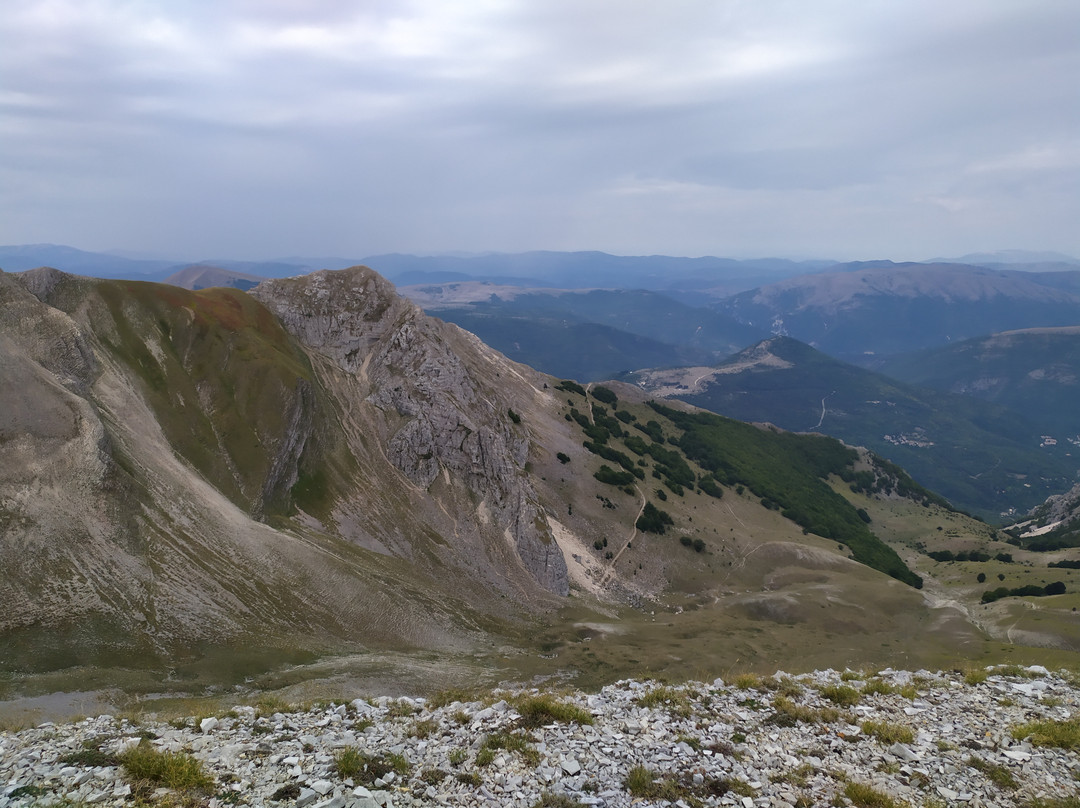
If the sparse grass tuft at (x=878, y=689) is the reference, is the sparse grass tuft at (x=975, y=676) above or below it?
below

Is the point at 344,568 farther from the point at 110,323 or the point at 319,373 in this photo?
the point at 110,323

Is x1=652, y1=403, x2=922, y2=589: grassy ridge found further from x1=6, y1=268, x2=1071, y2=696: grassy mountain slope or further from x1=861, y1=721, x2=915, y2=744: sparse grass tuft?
x1=861, y1=721, x2=915, y2=744: sparse grass tuft

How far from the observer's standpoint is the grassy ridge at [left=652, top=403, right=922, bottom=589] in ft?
351

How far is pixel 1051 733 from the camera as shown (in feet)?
54.1

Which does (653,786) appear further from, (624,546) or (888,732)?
(624,546)

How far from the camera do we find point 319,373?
7488 cm

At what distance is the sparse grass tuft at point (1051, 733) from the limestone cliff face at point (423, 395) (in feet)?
175

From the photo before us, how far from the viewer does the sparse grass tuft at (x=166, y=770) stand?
43.5ft

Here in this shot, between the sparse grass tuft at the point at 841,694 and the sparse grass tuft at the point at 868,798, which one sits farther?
the sparse grass tuft at the point at 841,694

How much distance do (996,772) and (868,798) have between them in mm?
4274

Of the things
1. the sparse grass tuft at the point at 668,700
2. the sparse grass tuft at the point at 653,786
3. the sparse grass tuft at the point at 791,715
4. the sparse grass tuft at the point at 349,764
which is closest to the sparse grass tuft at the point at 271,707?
the sparse grass tuft at the point at 349,764

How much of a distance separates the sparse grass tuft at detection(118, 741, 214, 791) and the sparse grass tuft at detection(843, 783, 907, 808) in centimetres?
1582

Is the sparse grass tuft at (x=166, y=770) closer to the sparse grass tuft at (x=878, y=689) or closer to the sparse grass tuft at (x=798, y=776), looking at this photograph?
the sparse grass tuft at (x=798, y=776)

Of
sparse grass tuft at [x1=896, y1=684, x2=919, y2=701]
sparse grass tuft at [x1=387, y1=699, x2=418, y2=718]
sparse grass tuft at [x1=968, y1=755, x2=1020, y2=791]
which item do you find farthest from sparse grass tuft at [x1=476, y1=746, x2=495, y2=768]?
sparse grass tuft at [x1=896, y1=684, x2=919, y2=701]
